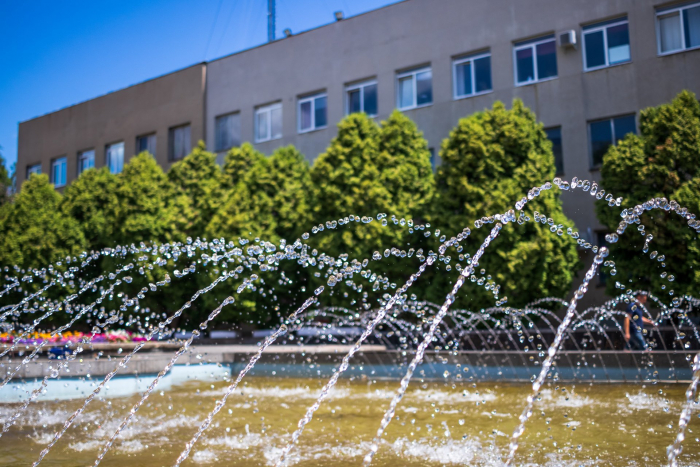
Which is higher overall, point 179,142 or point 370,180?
point 179,142

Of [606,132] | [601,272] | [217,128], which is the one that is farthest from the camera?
[217,128]

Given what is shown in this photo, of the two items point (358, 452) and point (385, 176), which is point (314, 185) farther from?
point (358, 452)

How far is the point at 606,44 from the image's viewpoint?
59.8ft

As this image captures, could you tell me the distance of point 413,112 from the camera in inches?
832

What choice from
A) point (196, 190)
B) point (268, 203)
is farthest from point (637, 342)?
point (196, 190)

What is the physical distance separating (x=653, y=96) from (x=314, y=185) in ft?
31.2

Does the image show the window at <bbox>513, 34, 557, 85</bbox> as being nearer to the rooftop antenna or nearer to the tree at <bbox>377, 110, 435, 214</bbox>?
the tree at <bbox>377, 110, 435, 214</bbox>

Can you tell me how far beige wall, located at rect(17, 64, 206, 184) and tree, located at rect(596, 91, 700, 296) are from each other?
1630 centimetres

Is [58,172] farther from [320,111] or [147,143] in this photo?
[320,111]

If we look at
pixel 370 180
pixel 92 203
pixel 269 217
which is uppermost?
pixel 92 203

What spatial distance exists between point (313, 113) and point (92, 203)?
830 cm

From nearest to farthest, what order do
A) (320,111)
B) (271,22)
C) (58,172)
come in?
(320,111) → (271,22) → (58,172)

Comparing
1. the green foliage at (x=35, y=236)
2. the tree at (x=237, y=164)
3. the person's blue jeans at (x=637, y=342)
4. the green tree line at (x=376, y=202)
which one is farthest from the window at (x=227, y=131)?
the person's blue jeans at (x=637, y=342)

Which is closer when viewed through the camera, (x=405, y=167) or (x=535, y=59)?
(x=405, y=167)
